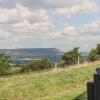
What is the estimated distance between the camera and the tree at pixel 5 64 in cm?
8589

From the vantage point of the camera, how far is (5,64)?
87750 millimetres

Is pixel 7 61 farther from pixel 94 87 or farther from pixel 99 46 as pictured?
pixel 94 87

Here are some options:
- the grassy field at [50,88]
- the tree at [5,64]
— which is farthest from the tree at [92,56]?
the tree at [5,64]

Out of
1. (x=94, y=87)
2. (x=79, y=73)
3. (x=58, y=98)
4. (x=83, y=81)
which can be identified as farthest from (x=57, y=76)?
(x=94, y=87)

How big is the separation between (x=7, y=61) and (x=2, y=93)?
66.5 meters

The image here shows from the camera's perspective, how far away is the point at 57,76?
95.9 feet

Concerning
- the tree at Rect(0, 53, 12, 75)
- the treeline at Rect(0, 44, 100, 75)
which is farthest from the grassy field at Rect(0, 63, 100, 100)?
the tree at Rect(0, 53, 12, 75)

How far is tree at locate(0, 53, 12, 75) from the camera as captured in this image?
282ft

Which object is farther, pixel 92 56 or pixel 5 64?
pixel 5 64

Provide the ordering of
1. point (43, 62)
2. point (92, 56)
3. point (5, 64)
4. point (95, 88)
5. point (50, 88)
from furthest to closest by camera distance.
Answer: point (5, 64)
point (43, 62)
point (92, 56)
point (50, 88)
point (95, 88)

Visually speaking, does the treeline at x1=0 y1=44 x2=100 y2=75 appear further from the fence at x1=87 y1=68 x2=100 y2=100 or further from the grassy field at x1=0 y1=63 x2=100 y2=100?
the fence at x1=87 y1=68 x2=100 y2=100

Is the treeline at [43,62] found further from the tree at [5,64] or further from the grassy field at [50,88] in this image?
the grassy field at [50,88]

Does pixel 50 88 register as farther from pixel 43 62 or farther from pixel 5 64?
pixel 5 64

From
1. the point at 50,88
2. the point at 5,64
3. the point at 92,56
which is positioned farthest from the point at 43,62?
the point at 50,88
